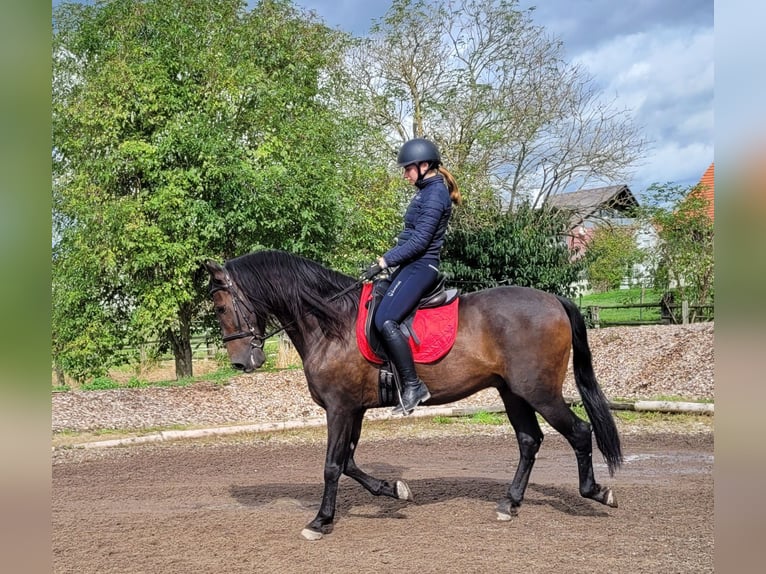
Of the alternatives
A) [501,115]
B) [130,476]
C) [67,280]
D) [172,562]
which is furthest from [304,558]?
[501,115]

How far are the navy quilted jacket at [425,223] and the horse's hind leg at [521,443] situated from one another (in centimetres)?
138

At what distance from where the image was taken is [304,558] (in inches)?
171

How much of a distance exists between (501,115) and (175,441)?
14558mm

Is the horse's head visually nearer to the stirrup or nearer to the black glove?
the black glove

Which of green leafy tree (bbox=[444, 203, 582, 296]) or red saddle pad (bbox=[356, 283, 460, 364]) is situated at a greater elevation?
green leafy tree (bbox=[444, 203, 582, 296])

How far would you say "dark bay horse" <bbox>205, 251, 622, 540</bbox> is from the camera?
5031 millimetres

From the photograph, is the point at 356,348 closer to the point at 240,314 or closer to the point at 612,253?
the point at 240,314

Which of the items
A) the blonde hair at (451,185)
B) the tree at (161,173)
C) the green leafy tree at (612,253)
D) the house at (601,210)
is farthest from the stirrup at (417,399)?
the house at (601,210)

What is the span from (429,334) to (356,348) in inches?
23.3

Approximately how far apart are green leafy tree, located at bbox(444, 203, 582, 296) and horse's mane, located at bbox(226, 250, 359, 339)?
44.7 feet

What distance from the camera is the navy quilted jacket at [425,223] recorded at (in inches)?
195

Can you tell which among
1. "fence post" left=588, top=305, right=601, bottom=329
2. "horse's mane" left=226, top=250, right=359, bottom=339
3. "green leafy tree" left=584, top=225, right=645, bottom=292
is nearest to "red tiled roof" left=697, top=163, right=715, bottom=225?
"horse's mane" left=226, top=250, right=359, bottom=339

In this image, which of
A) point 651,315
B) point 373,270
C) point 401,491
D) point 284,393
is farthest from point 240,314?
point 651,315

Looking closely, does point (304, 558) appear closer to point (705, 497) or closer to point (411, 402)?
point (411, 402)
